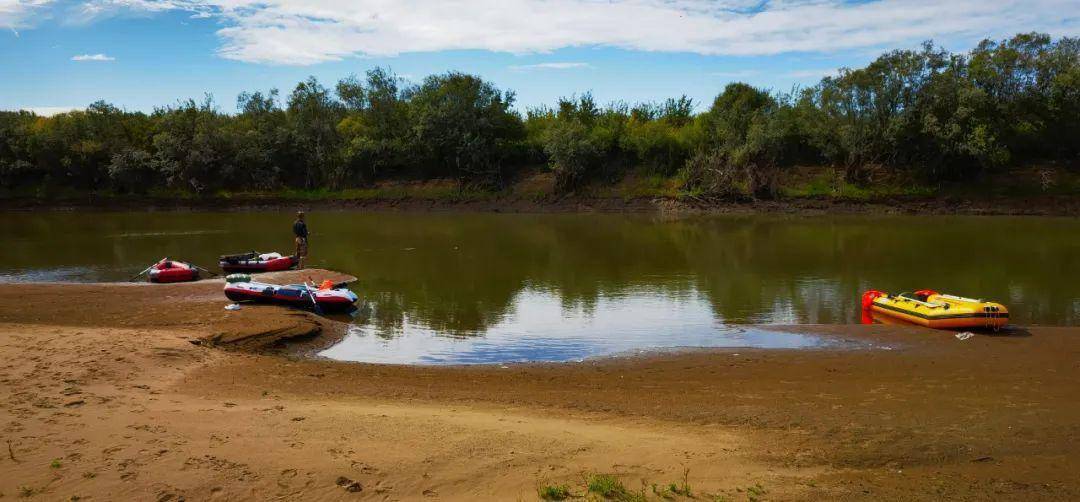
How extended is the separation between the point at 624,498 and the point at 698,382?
554 centimetres

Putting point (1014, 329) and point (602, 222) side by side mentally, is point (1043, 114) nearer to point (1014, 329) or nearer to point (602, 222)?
point (602, 222)

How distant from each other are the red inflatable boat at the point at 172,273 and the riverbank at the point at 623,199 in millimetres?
35455

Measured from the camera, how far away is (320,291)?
1864 centimetres

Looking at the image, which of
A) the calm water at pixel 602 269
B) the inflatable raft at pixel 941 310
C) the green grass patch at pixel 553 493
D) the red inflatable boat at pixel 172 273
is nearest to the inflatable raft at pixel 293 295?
the calm water at pixel 602 269

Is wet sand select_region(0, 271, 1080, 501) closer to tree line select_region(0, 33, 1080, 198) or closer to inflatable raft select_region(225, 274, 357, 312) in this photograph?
inflatable raft select_region(225, 274, 357, 312)

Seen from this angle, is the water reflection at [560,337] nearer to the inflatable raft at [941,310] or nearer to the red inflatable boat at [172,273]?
the inflatable raft at [941,310]

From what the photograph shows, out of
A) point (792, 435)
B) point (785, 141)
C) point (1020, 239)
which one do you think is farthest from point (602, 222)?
point (792, 435)

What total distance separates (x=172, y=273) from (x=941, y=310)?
69.9 feet

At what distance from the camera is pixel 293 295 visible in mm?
18359

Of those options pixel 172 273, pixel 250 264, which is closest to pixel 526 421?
pixel 172 273

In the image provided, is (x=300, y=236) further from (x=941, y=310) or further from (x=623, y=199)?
(x=623, y=199)

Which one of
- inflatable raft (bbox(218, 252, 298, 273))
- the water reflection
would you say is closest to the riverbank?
inflatable raft (bbox(218, 252, 298, 273))

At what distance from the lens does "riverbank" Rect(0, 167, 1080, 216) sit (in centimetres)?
4919

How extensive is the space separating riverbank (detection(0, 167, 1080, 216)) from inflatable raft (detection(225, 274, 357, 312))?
3864cm
